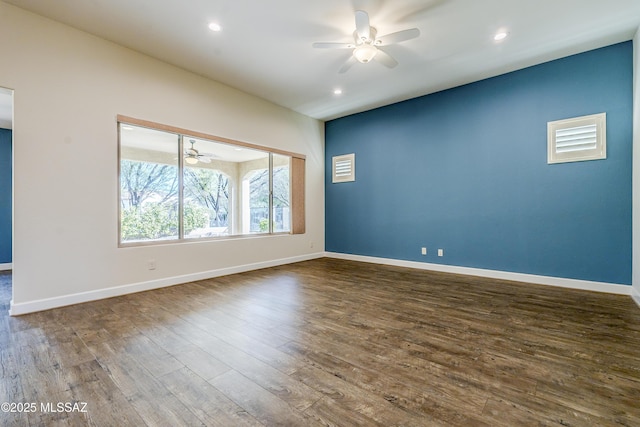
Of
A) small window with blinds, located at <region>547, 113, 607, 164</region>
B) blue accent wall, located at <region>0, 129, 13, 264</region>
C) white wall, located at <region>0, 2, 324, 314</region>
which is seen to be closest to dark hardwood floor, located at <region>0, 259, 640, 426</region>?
white wall, located at <region>0, 2, 324, 314</region>

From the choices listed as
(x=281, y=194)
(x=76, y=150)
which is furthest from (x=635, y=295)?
(x=76, y=150)

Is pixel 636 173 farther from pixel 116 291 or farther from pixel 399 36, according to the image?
pixel 116 291

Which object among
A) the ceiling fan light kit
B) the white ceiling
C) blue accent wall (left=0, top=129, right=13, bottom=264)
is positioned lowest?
blue accent wall (left=0, top=129, right=13, bottom=264)

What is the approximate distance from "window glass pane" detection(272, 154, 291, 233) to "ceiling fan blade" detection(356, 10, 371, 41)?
10.4 ft

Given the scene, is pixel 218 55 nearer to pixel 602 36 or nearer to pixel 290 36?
pixel 290 36

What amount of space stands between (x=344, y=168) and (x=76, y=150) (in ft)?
15.0

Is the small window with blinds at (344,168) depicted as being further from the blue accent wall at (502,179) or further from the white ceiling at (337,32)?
the white ceiling at (337,32)

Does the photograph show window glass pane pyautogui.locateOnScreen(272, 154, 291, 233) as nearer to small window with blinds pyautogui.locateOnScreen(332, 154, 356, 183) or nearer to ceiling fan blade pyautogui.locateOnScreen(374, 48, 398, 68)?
small window with blinds pyautogui.locateOnScreen(332, 154, 356, 183)

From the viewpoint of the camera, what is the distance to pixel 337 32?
3293 mm

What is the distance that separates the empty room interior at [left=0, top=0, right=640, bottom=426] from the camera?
1.70 m

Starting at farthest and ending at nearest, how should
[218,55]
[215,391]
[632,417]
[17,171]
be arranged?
[218,55] < [17,171] < [215,391] < [632,417]

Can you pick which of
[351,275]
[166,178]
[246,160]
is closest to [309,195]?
[246,160]

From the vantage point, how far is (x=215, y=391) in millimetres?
1638

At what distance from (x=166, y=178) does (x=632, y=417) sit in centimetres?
499
